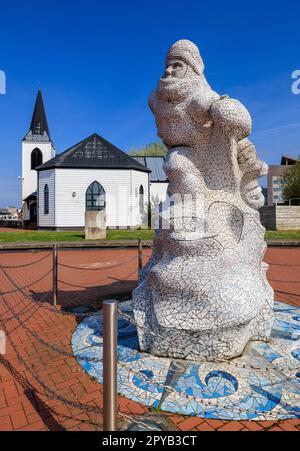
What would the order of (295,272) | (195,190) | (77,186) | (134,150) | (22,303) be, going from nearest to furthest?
1. (195,190)
2. (22,303)
3. (295,272)
4. (77,186)
5. (134,150)

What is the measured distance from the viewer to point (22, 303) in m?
5.70

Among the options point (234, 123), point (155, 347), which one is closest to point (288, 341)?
point (155, 347)

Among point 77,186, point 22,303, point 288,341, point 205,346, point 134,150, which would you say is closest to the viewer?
point 205,346

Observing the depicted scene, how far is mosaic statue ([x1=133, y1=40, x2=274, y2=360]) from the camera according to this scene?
3.30 metres

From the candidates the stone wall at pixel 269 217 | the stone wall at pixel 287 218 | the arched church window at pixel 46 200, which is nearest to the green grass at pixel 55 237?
the arched church window at pixel 46 200

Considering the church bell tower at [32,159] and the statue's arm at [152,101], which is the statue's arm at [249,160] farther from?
the church bell tower at [32,159]

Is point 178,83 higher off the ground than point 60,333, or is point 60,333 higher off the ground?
point 178,83

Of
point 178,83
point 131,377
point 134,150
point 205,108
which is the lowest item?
point 131,377

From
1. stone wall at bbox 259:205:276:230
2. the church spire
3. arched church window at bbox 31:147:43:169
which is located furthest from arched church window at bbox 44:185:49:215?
stone wall at bbox 259:205:276:230

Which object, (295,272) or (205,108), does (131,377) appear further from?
(295,272)

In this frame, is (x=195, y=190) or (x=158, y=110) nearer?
(x=195, y=190)

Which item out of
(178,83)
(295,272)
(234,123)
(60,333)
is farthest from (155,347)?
(295,272)

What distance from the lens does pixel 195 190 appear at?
3.59 metres

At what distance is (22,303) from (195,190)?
401 cm
